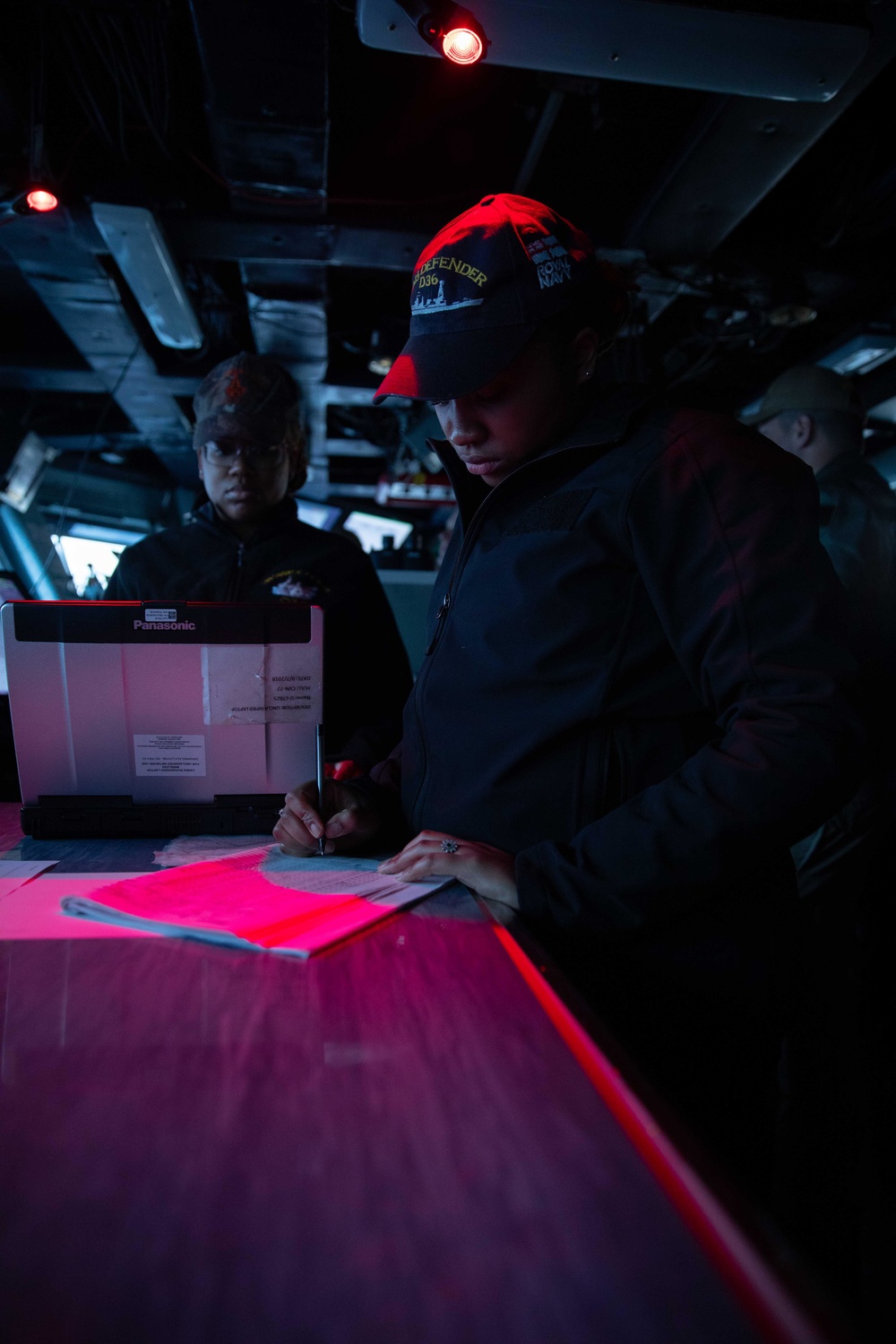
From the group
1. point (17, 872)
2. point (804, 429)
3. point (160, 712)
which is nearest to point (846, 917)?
point (804, 429)

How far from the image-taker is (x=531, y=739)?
3.09 ft

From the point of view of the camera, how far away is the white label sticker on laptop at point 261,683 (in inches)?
45.0

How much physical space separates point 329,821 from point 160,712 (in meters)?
0.31

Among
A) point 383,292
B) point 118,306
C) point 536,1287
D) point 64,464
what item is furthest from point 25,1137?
point 64,464

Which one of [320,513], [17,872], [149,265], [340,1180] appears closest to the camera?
[340,1180]

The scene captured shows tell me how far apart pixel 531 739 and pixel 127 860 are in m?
0.58

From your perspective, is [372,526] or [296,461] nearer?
[296,461]

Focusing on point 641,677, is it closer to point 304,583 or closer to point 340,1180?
point 340,1180

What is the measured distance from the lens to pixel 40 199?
2693 mm

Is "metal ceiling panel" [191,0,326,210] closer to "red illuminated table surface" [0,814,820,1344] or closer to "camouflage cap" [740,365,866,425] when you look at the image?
"camouflage cap" [740,365,866,425]

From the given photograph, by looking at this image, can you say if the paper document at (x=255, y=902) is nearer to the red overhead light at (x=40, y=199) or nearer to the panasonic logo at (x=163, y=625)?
the panasonic logo at (x=163, y=625)

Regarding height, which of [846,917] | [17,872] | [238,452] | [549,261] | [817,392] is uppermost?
[817,392]

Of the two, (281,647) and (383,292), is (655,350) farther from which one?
(281,647)

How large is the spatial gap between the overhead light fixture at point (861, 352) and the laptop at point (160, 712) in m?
3.76
